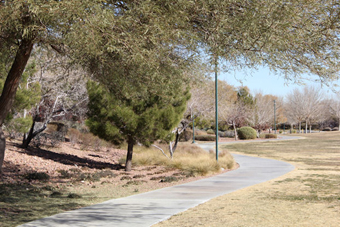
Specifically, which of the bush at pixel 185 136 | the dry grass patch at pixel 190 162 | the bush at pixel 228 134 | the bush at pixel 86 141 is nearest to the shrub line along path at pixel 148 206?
the dry grass patch at pixel 190 162

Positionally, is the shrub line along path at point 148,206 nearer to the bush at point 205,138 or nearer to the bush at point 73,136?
the bush at point 73,136

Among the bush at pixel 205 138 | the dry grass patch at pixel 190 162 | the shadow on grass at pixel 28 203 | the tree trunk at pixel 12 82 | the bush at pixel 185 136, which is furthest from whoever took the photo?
the bush at pixel 205 138

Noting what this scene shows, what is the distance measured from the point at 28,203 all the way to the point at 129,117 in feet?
25.9

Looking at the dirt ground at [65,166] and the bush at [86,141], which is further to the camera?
the bush at [86,141]

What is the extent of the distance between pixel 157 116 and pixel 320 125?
90.7 m

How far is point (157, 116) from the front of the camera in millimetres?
18031

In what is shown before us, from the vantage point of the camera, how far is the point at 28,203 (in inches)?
400

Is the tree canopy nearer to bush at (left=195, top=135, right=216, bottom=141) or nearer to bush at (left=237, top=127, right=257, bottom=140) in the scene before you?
bush at (left=195, top=135, right=216, bottom=141)

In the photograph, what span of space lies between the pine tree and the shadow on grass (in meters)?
5.26

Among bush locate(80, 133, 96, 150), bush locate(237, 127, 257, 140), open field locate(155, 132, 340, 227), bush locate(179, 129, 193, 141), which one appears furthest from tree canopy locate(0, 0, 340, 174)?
bush locate(237, 127, 257, 140)

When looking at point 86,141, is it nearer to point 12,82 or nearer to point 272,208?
point 12,82

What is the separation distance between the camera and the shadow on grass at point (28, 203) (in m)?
8.36

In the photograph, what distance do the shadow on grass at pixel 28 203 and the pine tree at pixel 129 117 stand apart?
526 cm

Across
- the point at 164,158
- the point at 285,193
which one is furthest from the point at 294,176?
the point at 164,158
